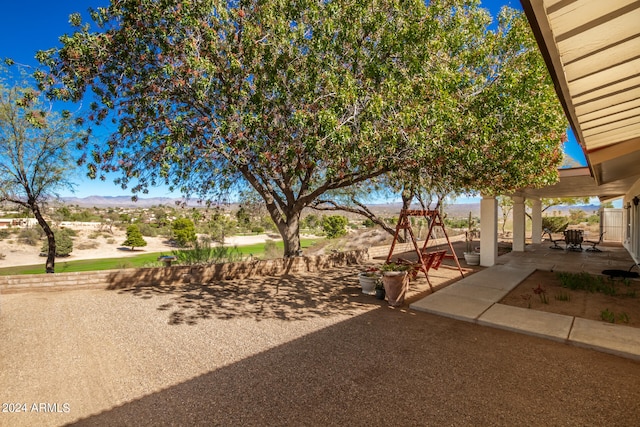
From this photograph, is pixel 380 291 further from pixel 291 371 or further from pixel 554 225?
pixel 554 225

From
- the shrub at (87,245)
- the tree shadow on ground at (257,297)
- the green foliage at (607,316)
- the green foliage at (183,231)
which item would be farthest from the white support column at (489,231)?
the shrub at (87,245)

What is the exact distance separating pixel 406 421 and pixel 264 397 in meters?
1.42

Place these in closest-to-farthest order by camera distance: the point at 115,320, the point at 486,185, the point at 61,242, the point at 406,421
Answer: the point at 406,421 < the point at 115,320 < the point at 486,185 < the point at 61,242

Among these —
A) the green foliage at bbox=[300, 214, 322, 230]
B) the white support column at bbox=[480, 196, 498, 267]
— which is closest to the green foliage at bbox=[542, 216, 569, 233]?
the white support column at bbox=[480, 196, 498, 267]

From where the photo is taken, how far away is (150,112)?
23.4 ft

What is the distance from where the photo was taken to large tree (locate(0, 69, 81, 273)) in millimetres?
11180

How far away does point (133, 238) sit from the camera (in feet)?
170

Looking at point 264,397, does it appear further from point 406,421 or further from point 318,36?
point 318,36

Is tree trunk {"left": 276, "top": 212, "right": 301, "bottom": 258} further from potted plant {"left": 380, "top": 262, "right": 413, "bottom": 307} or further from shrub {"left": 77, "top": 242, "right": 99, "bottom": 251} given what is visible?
shrub {"left": 77, "top": 242, "right": 99, "bottom": 251}

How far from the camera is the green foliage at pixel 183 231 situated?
51.5 meters

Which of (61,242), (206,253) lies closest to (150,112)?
(206,253)

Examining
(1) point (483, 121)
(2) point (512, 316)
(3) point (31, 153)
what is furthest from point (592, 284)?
(3) point (31, 153)

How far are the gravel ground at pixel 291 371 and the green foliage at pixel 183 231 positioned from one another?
1913 inches

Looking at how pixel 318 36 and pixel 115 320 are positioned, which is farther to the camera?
pixel 318 36
